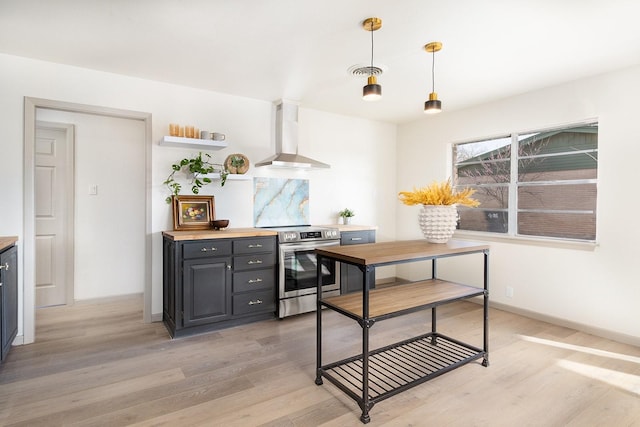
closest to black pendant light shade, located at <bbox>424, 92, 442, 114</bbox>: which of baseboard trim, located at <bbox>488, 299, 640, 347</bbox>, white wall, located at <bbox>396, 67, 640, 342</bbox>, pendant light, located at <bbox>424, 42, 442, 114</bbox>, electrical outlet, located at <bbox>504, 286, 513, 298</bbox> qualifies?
pendant light, located at <bbox>424, 42, 442, 114</bbox>

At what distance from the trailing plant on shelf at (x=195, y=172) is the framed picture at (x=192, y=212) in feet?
0.31

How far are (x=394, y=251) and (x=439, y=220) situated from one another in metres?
0.54

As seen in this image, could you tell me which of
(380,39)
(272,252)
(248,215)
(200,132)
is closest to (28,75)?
(200,132)

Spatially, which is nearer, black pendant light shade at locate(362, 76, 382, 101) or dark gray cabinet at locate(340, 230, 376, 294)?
black pendant light shade at locate(362, 76, 382, 101)

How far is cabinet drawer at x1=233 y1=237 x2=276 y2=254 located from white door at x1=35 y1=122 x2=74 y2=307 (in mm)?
2244

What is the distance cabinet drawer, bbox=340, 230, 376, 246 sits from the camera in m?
4.07

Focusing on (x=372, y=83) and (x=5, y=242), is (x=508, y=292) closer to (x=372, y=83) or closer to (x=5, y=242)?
(x=372, y=83)

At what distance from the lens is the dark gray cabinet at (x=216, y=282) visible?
3.11m

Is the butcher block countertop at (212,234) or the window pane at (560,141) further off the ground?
the window pane at (560,141)

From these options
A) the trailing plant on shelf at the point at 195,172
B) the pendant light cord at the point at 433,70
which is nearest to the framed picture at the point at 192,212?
the trailing plant on shelf at the point at 195,172

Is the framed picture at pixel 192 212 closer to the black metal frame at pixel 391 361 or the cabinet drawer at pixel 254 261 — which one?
the cabinet drawer at pixel 254 261

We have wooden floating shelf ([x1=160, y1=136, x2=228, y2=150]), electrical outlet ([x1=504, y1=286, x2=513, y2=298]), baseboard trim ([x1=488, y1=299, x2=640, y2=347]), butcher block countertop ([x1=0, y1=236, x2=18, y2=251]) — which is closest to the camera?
butcher block countertop ([x1=0, y1=236, x2=18, y2=251])

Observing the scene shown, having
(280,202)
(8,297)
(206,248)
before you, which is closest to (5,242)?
(8,297)

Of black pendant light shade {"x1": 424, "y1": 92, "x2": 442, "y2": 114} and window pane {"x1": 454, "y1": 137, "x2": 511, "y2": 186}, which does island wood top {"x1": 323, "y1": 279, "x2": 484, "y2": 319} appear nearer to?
black pendant light shade {"x1": 424, "y1": 92, "x2": 442, "y2": 114}
